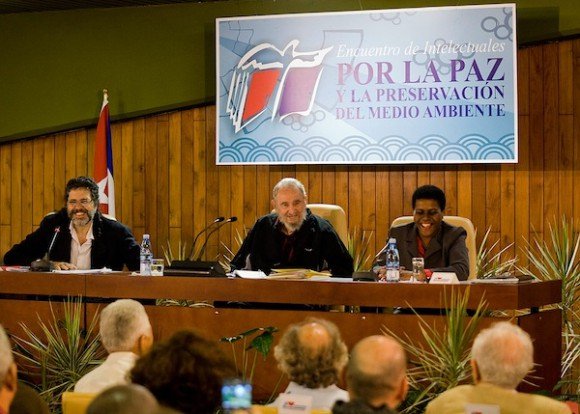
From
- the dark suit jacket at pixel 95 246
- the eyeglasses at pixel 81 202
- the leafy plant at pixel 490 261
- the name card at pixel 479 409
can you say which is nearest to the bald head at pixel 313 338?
the name card at pixel 479 409

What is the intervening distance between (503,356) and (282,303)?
6.94 ft

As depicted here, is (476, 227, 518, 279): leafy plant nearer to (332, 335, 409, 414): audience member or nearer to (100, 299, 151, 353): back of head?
(100, 299, 151, 353): back of head

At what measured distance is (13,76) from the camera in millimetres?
8234

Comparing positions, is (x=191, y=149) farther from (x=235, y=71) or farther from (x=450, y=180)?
(x=450, y=180)

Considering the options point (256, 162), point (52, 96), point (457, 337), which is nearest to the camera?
point (457, 337)

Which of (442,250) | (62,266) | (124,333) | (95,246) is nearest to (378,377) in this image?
(124,333)

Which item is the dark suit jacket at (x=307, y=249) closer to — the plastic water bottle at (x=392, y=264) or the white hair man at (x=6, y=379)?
the plastic water bottle at (x=392, y=264)

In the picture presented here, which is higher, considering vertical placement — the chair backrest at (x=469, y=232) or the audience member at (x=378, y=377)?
the chair backrest at (x=469, y=232)

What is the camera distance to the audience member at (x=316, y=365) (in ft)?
10.8

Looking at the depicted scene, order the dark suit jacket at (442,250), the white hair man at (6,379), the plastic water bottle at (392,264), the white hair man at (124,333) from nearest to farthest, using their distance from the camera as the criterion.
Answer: the white hair man at (6,379), the white hair man at (124,333), the plastic water bottle at (392,264), the dark suit jacket at (442,250)

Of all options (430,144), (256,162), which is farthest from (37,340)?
(430,144)

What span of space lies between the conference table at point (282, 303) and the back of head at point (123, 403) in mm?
2846

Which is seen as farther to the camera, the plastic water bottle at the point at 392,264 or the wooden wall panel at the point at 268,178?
the wooden wall panel at the point at 268,178

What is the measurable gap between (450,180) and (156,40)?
→ 2533 mm
